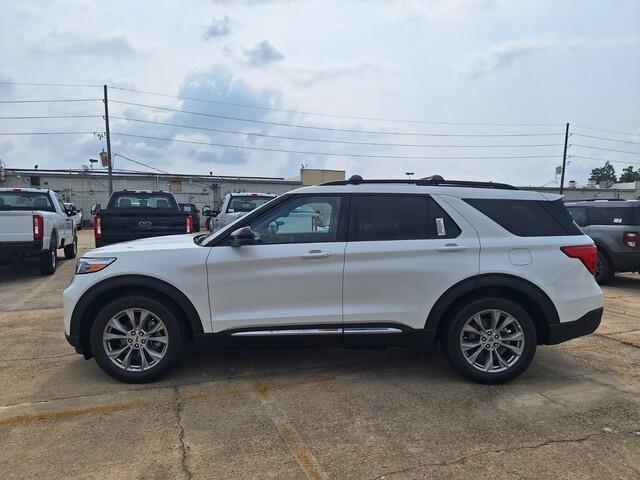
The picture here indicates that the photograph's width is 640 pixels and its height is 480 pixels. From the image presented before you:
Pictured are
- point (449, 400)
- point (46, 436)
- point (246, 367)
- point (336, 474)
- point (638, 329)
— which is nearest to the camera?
point (336, 474)

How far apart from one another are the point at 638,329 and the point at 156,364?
19.5ft

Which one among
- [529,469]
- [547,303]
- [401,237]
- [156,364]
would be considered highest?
[401,237]

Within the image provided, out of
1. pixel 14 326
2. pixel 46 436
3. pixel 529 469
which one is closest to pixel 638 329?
pixel 529 469

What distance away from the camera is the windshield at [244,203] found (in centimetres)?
1232

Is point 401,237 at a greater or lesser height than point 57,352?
greater

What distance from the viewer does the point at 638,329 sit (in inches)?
251

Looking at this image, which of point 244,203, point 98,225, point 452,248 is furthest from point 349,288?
point 244,203

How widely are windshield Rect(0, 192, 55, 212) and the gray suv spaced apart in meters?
12.1

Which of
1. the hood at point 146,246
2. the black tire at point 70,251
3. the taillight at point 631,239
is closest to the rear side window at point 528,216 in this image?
the hood at point 146,246

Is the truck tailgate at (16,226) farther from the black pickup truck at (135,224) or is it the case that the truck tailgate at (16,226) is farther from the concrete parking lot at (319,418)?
the concrete parking lot at (319,418)

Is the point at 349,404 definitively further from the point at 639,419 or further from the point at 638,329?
the point at 638,329

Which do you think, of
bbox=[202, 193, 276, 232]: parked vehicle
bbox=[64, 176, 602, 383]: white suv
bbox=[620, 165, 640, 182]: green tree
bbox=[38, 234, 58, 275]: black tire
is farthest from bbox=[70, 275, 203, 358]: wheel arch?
bbox=[620, 165, 640, 182]: green tree

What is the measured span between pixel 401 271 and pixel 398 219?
48 centimetres

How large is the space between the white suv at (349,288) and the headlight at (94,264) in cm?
2
